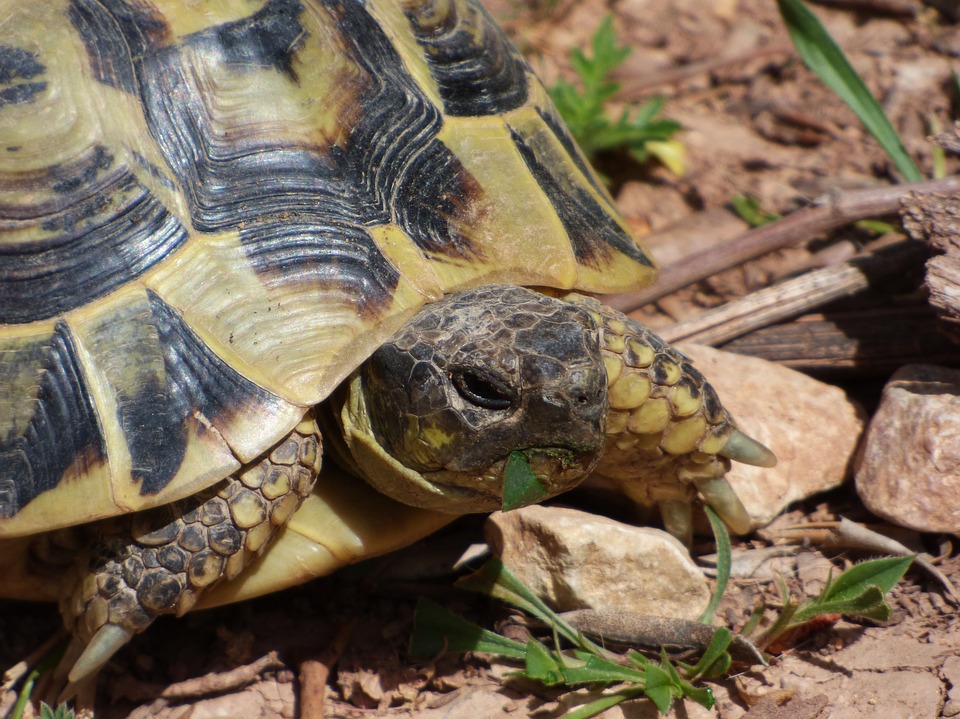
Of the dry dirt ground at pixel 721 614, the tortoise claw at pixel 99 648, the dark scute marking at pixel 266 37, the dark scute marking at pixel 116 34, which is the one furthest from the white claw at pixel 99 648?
the dark scute marking at pixel 266 37

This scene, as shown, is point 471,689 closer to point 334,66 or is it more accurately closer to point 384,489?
point 384,489

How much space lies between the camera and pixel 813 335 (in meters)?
3.08

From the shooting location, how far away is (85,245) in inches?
83.3

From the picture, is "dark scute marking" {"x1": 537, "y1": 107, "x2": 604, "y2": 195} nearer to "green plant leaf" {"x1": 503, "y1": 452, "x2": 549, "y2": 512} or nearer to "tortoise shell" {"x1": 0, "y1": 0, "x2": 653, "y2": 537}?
"tortoise shell" {"x1": 0, "y1": 0, "x2": 653, "y2": 537}

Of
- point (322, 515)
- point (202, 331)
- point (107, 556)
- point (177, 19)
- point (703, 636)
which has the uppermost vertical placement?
point (177, 19)

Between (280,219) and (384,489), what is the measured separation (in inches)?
27.0

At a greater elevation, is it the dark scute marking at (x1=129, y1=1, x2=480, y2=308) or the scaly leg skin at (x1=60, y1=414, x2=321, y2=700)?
the dark scute marking at (x1=129, y1=1, x2=480, y2=308)

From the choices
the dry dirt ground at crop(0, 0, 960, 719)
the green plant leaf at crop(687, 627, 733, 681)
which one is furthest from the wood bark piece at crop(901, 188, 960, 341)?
the green plant leaf at crop(687, 627, 733, 681)

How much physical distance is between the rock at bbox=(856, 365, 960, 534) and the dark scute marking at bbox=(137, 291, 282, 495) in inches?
62.1

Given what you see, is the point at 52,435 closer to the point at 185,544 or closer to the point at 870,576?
the point at 185,544

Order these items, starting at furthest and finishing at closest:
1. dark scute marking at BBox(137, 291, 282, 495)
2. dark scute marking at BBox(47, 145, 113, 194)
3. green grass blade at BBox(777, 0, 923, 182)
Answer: green grass blade at BBox(777, 0, 923, 182)
dark scute marking at BBox(47, 145, 113, 194)
dark scute marking at BBox(137, 291, 282, 495)

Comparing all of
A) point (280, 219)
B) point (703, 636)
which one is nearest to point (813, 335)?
point (703, 636)

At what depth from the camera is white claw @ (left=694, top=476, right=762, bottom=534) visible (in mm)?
2562

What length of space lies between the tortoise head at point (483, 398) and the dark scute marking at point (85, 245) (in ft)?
1.82
